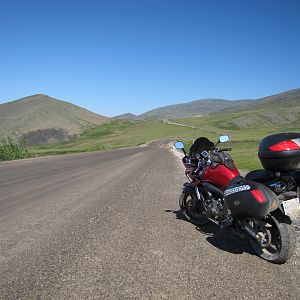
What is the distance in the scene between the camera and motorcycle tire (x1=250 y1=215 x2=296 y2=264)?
16.4 ft

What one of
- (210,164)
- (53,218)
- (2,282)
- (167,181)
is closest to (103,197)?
(53,218)

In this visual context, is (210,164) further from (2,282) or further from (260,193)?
(2,282)

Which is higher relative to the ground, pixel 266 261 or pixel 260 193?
pixel 260 193

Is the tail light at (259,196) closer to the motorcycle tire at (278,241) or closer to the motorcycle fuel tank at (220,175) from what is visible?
the motorcycle tire at (278,241)

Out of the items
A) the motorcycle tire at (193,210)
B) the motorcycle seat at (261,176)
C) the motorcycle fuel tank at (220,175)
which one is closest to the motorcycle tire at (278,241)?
the motorcycle seat at (261,176)

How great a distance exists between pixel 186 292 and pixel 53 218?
194 inches

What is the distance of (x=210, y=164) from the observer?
684 cm

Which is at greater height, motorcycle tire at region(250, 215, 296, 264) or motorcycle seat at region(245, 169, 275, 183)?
motorcycle seat at region(245, 169, 275, 183)

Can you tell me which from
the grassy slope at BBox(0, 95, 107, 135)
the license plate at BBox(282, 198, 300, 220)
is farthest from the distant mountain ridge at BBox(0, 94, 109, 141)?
the license plate at BBox(282, 198, 300, 220)

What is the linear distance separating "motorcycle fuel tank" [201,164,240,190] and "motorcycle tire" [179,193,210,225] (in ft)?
3.04

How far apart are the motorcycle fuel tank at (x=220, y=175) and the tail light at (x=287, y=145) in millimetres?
1207

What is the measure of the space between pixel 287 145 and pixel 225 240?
2.05 metres

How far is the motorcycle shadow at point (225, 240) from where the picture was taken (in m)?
5.86

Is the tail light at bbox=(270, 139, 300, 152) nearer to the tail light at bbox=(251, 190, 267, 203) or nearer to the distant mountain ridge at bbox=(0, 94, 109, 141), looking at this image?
the tail light at bbox=(251, 190, 267, 203)
